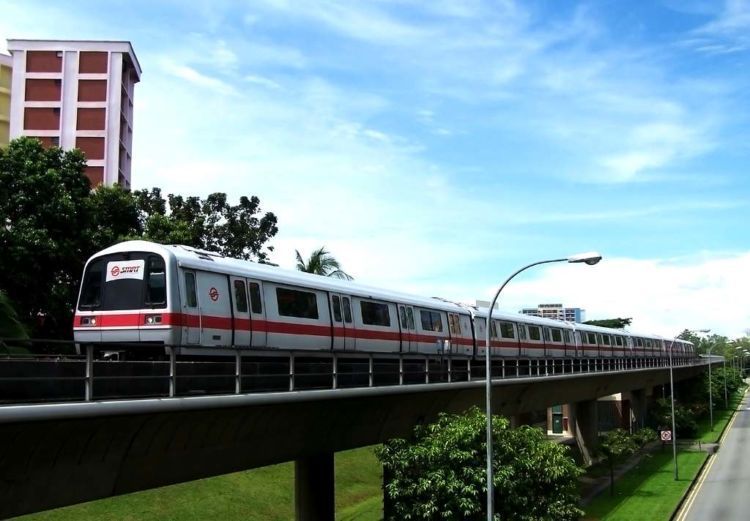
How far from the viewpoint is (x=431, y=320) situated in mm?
33000

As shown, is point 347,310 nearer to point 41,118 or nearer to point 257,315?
point 257,315

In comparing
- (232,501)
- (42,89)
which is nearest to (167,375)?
(232,501)

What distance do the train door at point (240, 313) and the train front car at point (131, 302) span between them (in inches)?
84.1

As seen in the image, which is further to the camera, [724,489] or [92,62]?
[92,62]

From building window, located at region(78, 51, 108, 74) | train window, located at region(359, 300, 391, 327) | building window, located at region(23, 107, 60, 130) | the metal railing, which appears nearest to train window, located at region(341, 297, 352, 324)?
train window, located at region(359, 300, 391, 327)

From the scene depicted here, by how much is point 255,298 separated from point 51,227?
17047 millimetres

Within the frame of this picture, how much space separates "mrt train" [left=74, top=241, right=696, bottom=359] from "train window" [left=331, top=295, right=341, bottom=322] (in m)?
0.03

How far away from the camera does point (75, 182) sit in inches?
1448

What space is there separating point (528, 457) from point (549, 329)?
84.9ft

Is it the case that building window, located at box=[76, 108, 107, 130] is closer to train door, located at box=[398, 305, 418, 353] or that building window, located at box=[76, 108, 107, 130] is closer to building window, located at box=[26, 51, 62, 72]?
building window, located at box=[26, 51, 62, 72]

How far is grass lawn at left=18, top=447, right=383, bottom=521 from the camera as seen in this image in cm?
2966

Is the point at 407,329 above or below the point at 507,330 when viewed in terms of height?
below

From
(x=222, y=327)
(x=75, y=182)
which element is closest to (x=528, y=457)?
(x=222, y=327)

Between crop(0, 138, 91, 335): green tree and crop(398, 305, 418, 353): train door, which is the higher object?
crop(0, 138, 91, 335): green tree
